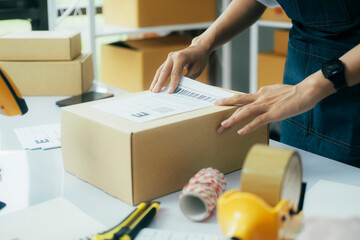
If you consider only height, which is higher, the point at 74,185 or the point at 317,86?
the point at 317,86

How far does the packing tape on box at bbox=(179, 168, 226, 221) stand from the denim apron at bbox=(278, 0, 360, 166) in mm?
523

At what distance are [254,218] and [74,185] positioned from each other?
470 mm

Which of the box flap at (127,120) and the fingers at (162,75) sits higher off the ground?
the fingers at (162,75)

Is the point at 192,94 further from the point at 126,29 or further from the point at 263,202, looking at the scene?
the point at 126,29

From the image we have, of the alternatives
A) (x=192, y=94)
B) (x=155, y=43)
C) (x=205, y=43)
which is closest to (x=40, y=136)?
(x=192, y=94)

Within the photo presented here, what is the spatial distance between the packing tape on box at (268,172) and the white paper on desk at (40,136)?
2.14ft

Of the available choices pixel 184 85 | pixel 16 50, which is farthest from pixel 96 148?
pixel 16 50

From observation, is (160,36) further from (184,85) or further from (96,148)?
(96,148)

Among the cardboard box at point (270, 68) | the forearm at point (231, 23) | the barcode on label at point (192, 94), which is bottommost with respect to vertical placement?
the cardboard box at point (270, 68)

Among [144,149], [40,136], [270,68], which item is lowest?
[270,68]

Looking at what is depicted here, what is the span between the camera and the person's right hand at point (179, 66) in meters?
1.09

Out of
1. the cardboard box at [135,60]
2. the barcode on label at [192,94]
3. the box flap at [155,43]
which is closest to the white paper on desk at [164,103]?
the barcode on label at [192,94]

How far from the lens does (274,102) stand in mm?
940

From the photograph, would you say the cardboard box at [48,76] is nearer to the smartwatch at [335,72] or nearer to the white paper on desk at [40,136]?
the white paper on desk at [40,136]
